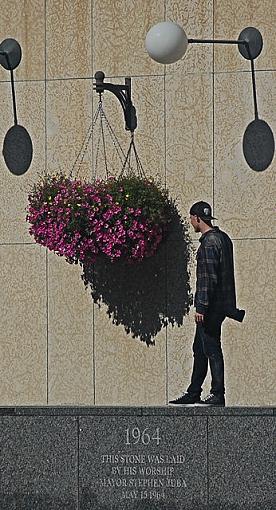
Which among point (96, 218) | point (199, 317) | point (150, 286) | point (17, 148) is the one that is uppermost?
point (17, 148)

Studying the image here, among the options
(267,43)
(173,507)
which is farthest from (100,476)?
(267,43)

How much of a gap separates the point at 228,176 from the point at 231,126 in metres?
0.50

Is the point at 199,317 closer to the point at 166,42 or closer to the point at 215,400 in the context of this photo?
the point at 215,400

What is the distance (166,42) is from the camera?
14.9 m

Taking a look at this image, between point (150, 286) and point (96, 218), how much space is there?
1.40 m

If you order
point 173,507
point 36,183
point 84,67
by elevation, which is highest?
point 84,67

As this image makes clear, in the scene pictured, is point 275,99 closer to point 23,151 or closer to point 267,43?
point 267,43

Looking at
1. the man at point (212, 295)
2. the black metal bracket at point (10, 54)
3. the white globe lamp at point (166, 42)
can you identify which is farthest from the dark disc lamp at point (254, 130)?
the black metal bracket at point (10, 54)

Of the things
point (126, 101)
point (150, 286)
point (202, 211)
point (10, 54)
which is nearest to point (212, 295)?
point (202, 211)

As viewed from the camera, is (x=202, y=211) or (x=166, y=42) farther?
(x=166, y=42)

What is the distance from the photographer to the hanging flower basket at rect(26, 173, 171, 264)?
15.4 m

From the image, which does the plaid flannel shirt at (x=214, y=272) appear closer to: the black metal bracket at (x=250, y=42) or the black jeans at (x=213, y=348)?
the black jeans at (x=213, y=348)

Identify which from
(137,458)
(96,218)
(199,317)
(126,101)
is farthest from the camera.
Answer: (126,101)

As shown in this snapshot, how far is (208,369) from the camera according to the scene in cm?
1625
